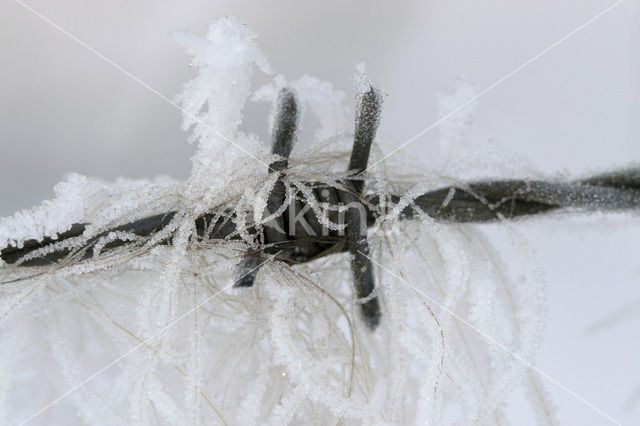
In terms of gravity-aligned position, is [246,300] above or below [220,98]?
below

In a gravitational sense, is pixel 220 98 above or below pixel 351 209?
above

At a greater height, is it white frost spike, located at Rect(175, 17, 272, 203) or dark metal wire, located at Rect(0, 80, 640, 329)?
white frost spike, located at Rect(175, 17, 272, 203)

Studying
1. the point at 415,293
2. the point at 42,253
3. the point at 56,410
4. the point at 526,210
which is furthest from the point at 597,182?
the point at 56,410

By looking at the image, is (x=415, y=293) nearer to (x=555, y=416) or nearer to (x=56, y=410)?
(x=555, y=416)

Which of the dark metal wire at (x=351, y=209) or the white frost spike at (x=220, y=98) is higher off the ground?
the white frost spike at (x=220, y=98)

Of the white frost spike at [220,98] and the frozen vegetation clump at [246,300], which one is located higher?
the white frost spike at [220,98]

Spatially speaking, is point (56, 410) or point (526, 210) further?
point (56, 410)

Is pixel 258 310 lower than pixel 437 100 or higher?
lower

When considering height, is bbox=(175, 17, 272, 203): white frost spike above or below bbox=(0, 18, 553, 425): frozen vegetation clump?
above
